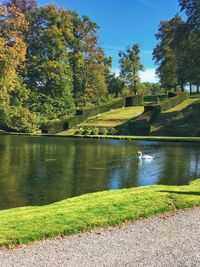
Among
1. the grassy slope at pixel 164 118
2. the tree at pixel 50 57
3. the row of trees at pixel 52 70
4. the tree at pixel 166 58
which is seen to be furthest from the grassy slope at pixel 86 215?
the tree at pixel 166 58

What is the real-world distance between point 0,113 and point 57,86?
14079mm

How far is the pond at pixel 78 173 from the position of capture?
46.7ft

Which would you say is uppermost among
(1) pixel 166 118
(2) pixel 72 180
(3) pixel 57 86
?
(3) pixel 57 86

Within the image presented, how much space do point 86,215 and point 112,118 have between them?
4683cm

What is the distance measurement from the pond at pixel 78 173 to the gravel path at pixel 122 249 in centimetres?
551

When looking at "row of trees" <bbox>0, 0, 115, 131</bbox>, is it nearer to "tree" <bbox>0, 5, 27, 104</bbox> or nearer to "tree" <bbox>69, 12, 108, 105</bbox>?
"tree" <bbox>69, 12, 108, 105</bbox>

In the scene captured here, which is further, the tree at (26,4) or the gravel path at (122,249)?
the tree at (26,4)

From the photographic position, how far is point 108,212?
873cm

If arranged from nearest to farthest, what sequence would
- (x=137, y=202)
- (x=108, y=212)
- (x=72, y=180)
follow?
(x=108, y=212), (x=137, y=202), (x=72, y=180)

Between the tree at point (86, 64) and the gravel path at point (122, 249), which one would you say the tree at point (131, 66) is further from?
the gravel path at point (122, 249)

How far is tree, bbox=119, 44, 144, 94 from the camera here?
3314 inches

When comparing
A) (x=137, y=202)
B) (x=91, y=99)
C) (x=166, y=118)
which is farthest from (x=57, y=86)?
(x=137, y=202)

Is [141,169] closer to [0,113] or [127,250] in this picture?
[127,250]

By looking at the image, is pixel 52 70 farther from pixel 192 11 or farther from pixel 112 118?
pixel 192 11
